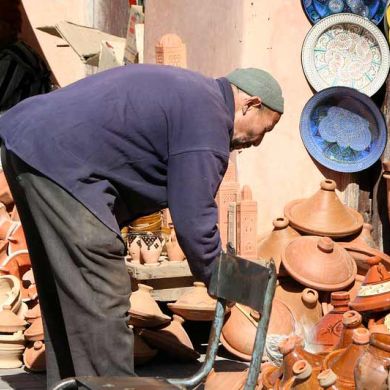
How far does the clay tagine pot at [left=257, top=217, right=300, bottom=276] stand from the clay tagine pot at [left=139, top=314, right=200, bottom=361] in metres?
0.92

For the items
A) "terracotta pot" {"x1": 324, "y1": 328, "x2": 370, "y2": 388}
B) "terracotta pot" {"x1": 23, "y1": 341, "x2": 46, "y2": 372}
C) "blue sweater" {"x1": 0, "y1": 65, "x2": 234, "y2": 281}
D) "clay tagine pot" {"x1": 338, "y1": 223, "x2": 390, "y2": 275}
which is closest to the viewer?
"blue sweater" {"x1": 0, "y1": 65, "x2": 234, "y2": 281}

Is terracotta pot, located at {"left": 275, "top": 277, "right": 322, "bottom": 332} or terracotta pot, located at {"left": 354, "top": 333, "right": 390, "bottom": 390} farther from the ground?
terracotta pot, located at {"left": 354, "top": 333, "right": 390, "bottom": 390}

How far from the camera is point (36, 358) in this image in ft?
16.2

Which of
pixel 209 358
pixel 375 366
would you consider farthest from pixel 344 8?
pixel 209 358

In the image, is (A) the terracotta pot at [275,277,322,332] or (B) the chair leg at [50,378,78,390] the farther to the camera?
(A) the terracotta pot at [275,277,322,332]

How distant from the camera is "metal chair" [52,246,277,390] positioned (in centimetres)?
297

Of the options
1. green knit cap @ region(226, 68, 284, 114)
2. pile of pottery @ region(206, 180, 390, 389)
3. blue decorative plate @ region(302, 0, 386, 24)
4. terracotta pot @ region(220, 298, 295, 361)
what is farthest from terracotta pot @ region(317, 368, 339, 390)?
blue decorative plate @ region(302, 0, 386, 24)

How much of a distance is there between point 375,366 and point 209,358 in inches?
24.6

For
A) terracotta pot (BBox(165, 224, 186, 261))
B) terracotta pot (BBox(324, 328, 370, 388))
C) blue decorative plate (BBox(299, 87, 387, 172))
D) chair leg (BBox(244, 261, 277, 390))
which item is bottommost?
terracotta pot (BBox(165, 224, 186, 261))

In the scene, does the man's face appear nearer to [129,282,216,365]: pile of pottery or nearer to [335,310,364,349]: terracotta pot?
[335,310,364,349]: terracotta pot

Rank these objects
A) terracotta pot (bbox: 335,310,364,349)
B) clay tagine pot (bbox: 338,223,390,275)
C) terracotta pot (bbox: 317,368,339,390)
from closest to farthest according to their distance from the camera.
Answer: terracotta pot (bbox: 317,368,339,390) → terracotta pot (bbox: 335,310,364,349) → clay tagine pot (bbox: 338,223,390,275)

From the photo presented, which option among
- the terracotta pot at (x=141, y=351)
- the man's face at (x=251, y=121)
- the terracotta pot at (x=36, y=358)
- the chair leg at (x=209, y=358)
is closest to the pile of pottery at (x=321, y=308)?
the terracotta pot at (x=141, y=351)

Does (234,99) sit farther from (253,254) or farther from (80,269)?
(253,254)

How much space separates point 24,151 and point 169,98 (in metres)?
0.53
